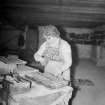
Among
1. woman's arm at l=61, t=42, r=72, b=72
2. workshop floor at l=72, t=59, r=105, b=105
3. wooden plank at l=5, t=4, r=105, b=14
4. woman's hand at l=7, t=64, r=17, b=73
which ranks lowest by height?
workshop floor at l=72, t=59, r=105, b=105

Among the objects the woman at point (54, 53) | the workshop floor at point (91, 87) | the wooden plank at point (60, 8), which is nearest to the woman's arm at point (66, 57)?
the woman at point (54, 53)

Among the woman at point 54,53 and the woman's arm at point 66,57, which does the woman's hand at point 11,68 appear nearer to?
the woman at point 54,53

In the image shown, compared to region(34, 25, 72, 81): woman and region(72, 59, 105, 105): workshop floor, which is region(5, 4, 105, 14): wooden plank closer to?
region(72, 59, 105, 105): workshop floor

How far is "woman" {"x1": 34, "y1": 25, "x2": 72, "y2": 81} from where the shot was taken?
10.3ft

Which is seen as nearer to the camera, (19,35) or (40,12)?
(40,12)

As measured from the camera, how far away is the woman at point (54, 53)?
314 centimetres

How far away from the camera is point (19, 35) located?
9156 mm

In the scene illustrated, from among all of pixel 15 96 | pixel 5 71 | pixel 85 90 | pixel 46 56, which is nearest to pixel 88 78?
pixel 85 90

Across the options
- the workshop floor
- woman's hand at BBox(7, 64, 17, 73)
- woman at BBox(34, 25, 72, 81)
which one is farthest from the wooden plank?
woman's hand at BBox(7, 64, 17, 73)

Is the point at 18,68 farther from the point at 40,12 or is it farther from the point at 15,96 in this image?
the point at 40,12

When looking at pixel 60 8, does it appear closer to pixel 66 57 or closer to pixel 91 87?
pixel 91 87

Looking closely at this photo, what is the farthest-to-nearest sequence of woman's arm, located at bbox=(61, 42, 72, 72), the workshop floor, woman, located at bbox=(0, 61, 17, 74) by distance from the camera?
1. the workshop floor
2. woman's arm, located at bbox=(61, 42, 72, 72)
3. woman, located at bbox=(0, 61, 17, 74)

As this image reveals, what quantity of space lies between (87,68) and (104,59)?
0.91 metres

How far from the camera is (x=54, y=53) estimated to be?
3219mm
